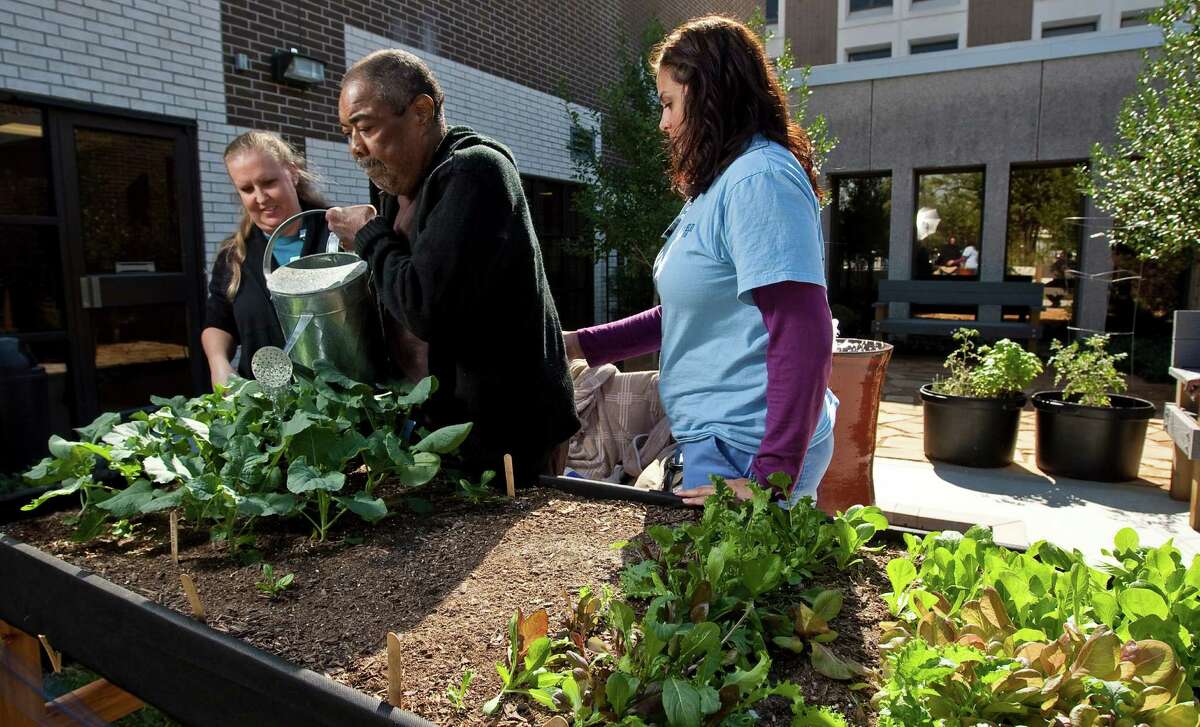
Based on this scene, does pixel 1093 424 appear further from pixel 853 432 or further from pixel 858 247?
pixel 858 247

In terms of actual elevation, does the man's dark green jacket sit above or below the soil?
above

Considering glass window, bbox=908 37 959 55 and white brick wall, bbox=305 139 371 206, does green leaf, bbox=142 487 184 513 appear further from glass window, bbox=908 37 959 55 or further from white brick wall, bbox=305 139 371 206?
glass window, bbox=908 37 959 55

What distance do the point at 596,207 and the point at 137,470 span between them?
8375 mm

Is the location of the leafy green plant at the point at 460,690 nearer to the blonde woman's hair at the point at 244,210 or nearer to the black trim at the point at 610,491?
the black trim at the point at 610,491

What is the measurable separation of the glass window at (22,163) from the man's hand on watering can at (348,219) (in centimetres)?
380

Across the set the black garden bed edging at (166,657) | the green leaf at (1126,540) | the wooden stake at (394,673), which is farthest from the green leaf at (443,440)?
the green leaf at (1126,540)

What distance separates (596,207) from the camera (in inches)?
380

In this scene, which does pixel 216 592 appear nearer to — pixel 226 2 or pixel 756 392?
pixel 756 392

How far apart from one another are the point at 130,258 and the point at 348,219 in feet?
13.5

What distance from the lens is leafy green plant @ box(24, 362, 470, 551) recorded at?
4.67ft

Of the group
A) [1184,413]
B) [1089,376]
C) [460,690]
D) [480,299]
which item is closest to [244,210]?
[480,299]

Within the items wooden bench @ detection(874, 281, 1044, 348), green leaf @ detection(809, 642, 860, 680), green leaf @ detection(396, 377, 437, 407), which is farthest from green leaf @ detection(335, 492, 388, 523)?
wooden bench @ detection(874, 281, 1044, 348)

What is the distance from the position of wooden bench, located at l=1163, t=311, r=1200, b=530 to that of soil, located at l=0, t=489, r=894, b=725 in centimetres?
424

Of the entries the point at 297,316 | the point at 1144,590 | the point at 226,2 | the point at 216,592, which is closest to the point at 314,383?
the point at 297,316
